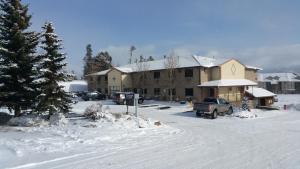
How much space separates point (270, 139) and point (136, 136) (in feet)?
24.5

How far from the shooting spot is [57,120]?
21.5 meters

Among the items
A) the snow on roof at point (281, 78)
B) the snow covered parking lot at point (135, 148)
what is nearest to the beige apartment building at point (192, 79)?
the snow covered parking lot at point (135, 148)

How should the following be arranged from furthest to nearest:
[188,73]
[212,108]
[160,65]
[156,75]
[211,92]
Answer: [160,65] → [156,75] → [188,73] → [211,92] → [212,108]

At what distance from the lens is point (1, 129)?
19297 millimetres

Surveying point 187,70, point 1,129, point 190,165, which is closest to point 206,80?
point 187,70

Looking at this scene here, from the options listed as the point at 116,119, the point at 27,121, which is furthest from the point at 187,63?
the point at 27,121

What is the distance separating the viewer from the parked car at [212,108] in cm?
3250

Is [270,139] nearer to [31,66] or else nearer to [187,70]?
[31,66]

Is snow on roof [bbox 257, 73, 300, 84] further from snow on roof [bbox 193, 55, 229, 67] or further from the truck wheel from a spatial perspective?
the truck wheel

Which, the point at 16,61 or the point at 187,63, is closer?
the point at 16,61

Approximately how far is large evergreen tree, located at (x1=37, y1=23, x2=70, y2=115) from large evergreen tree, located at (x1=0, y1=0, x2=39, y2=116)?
2.25 ft

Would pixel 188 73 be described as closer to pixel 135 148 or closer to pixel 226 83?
pixel 226 83

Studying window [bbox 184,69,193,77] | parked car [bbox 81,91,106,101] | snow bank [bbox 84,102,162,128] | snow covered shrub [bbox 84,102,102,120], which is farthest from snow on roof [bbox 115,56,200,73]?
snow covered shrub [bbox 84,102,102,120]

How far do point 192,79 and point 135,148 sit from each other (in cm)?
3435
